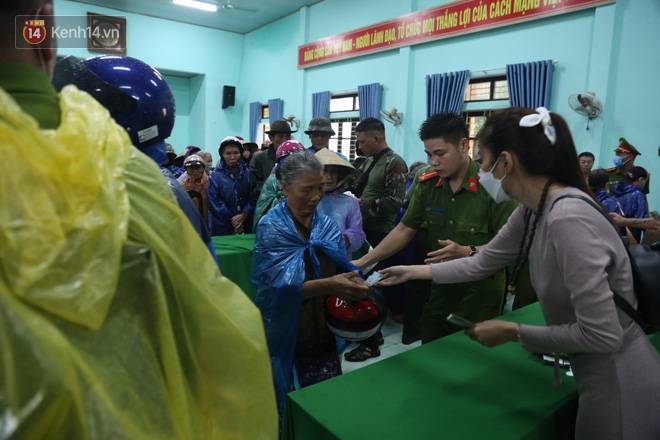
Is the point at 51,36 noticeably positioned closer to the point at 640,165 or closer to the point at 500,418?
the point at 500,418

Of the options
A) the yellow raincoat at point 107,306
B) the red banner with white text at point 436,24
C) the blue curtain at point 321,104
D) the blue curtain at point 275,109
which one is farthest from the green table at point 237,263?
the blue curtain at point 275,109

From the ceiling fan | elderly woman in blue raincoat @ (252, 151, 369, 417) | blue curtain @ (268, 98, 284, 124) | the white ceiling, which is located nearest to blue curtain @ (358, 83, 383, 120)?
the white ceiling

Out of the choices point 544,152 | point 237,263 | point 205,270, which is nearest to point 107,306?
point 205,270

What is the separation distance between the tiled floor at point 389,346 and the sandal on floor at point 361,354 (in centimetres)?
3

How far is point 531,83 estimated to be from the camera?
564 cm

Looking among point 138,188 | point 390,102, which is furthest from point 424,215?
point 390,102

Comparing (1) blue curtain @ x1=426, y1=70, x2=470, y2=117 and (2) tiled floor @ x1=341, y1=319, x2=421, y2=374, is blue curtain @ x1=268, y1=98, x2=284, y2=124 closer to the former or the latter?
(1) blue curtain @ x1=426, y1=70, x2=470, y2=117

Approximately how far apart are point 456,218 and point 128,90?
4.84 ft

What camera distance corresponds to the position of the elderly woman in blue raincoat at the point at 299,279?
1.61 metres

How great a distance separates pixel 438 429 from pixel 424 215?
1282 mm

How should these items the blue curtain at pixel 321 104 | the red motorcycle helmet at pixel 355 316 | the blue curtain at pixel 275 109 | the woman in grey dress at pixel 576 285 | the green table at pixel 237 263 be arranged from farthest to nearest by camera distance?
the blue curtain at pixel 275 109 → the blue curtain at pixel 321 104 → the green table at pixel 237 263 → the red motorcycle helmet at pixel 355 316 → the woman in grey dress at pixel 576 285

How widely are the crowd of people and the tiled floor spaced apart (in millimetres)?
932

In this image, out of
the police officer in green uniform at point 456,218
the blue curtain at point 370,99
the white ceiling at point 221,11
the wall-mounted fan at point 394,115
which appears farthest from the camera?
the white ceiling at point 221,11

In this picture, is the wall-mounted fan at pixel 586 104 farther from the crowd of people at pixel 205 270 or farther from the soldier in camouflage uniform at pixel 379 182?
the crowd of people at pixel 205 270
